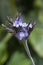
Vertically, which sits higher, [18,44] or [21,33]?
[21,33]

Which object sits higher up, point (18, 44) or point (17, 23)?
point (17, 23)

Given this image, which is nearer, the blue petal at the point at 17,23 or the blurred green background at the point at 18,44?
the blue petal at the point at 17,23

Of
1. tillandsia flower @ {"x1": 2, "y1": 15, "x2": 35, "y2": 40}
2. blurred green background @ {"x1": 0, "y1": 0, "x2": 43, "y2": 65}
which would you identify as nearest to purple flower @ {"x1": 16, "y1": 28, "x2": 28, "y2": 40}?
tillandsia flower @ {"x1": 2, "y1": 15, "x2": 35, "y2": 40}

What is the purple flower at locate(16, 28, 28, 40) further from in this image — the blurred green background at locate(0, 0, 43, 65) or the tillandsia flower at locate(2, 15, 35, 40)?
the blurred green background at locate(0, 0, 43, 65)

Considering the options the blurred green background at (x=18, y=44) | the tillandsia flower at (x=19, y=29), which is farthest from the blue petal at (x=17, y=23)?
the blurred green background at (x=18, y=44)

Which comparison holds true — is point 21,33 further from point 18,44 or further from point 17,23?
point 18,44

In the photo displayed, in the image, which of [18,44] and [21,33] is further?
[18,44]

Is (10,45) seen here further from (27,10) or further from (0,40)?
(27,10)

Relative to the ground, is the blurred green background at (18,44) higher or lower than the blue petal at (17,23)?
lower

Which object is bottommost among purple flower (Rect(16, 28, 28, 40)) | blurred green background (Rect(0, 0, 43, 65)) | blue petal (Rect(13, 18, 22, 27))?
blurred green background (Rect(0, 0, 43, 65))

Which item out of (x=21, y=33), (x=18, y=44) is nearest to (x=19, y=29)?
(x=21, y=33)

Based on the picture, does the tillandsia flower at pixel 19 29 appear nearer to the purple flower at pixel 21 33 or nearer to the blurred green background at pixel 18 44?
the purple flower at pixel 21 33

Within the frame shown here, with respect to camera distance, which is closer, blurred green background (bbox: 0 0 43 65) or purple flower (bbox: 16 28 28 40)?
purple flower (bbox: 16 28 28 40)
